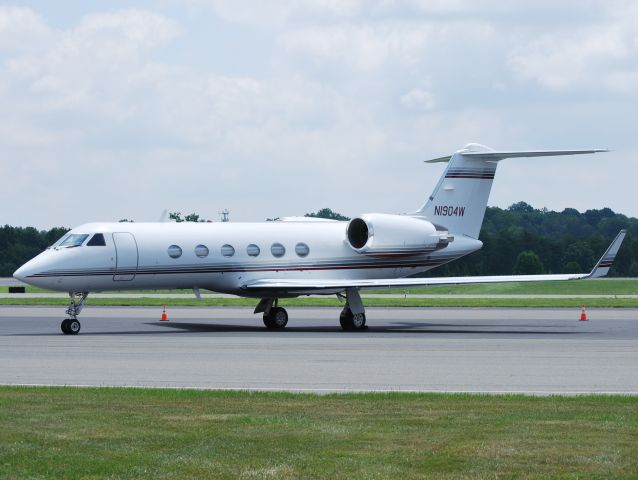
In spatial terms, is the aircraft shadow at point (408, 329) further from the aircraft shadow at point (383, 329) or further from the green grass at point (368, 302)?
the green grass at point (368, 302)

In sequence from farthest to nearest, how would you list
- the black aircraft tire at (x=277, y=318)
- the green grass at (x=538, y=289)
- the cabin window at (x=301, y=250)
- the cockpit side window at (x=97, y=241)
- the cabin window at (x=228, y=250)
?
1. the green grass at (x=538, y=289)
2. the cabin window at (x=301, y=250)
3. the black aircraft tire at (x=277, y=318)
4. the cabin window at (x=228, y=250)
5. the cockpit side window at (x=97, y=241)

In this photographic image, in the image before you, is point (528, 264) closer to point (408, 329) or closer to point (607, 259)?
point (408, 329)

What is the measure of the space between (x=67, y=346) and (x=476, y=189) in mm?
16901

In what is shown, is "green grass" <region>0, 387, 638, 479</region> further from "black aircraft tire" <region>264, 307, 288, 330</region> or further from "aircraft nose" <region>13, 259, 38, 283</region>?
"black aircraft tire" <region>264, 307, 288, 330</region>

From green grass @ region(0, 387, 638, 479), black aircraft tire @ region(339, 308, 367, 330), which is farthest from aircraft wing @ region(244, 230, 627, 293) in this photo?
green grass @ region(0, 387, 638, 479)

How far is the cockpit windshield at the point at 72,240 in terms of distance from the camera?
30.5 metres

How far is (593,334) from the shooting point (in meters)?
29.6

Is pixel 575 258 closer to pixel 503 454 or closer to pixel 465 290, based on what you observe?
pixel 465 290

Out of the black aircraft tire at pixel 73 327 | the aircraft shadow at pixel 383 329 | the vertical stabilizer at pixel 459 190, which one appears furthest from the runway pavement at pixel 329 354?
the vertical stabilizer at pixel 459 190

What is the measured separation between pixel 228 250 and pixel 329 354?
11050 millimetres

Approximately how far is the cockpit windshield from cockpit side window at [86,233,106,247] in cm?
20

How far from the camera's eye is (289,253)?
113 ft

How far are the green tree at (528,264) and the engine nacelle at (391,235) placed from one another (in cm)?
6595

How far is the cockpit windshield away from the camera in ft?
100
